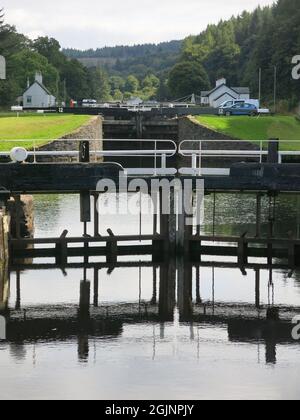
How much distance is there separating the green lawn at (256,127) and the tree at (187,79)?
100907 millimetres

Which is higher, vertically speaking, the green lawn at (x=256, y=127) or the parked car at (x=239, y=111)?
the parked car at (x=239, y=111)

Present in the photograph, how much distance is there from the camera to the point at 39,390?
2070 cm

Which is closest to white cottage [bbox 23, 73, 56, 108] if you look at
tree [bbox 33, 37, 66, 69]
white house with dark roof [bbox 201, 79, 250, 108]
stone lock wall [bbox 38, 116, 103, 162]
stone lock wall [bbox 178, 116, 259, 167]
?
white house with dark roof [bbox 201, 79, 250, 108]

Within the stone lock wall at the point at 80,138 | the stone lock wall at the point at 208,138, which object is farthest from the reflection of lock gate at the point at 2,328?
the stone lock wall at the point at 208,138

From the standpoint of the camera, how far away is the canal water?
2084 cm

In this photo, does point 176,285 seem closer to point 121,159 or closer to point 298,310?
point 298,310

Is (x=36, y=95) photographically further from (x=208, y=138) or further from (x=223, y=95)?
(x=208, y=138)

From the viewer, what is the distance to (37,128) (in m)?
75.2

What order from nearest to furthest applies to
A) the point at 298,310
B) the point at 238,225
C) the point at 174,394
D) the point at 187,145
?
the point at 174,394, the point at 298,310, the point at 238,225, the point at 187,145

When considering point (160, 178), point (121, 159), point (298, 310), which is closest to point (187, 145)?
point (121, 159)

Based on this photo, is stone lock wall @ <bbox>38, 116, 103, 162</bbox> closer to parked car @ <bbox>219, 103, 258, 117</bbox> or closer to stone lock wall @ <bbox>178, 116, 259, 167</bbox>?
stone lock wall @ <bbox>178, 116, 259, 167</bbox>

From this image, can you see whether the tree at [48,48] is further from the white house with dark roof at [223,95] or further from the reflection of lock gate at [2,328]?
the reflection of lock gate at [2,328]

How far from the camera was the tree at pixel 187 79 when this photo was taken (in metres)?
189

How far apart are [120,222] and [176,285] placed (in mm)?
12526
